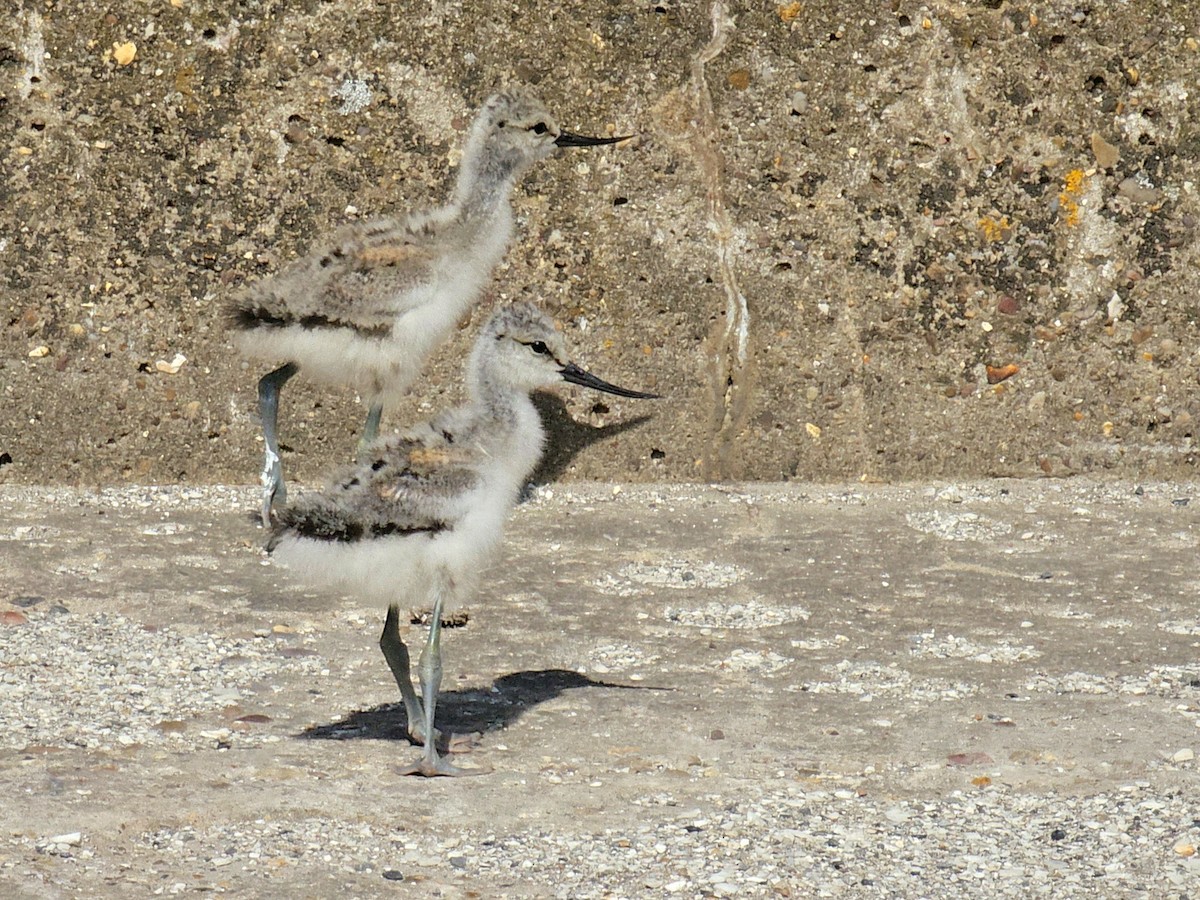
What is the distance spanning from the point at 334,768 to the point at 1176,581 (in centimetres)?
261

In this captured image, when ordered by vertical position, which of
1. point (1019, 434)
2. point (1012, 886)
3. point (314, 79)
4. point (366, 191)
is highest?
point (314, 79)

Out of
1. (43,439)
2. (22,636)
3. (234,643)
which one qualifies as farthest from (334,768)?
(43,439)

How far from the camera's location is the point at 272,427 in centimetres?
519

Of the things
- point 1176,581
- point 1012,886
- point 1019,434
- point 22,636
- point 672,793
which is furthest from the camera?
point 1019,434

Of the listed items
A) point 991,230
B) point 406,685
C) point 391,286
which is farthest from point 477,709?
point 991,230

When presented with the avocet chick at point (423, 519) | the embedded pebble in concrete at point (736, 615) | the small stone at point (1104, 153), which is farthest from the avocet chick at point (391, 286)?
the small stone at point (1104, 153)

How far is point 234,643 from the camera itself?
14.9ft

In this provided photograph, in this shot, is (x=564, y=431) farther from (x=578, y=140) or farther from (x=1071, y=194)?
(x=1071, y=194)

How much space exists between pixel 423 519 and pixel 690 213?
8.08 feet

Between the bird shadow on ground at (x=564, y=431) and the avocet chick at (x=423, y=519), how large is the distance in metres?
1.95

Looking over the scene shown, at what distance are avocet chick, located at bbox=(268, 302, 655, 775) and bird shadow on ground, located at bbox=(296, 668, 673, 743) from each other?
0.16m

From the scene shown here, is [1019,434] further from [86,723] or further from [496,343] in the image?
[86,723]

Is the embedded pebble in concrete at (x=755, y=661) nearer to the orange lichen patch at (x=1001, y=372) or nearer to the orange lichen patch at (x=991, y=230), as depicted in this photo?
the orange lichen patch at (x=1001, y=372)

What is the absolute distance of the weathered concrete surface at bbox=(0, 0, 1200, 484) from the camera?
5.72 metres
